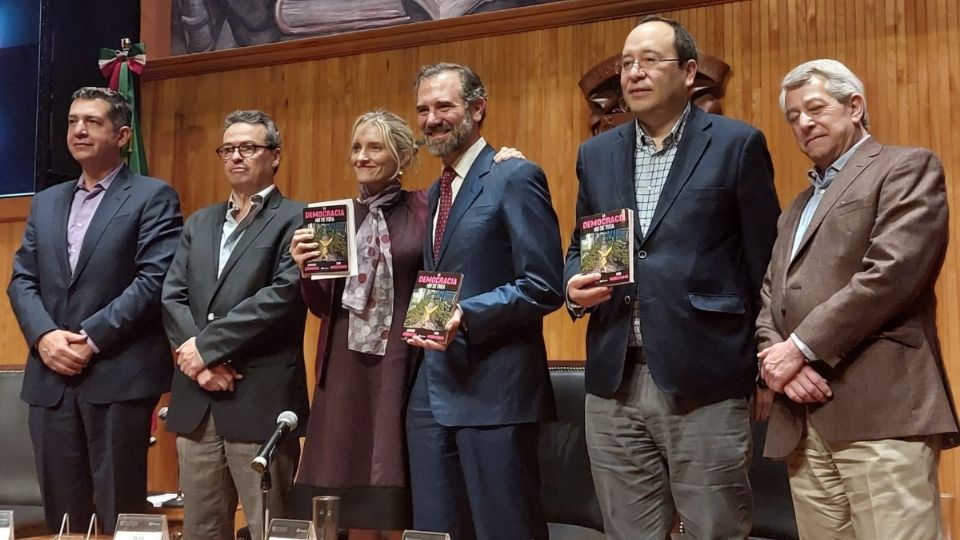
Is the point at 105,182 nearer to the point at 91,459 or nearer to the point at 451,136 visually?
the point at 91,459

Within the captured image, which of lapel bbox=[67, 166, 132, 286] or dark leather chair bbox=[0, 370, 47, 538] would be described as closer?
lapel bbox=[67, 166, 132, 286]

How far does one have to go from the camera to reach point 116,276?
3.34 meters

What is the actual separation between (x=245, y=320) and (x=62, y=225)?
0.94 metres

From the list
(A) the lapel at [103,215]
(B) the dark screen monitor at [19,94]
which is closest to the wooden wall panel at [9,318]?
(B) the dark screen monitor at [19,94]

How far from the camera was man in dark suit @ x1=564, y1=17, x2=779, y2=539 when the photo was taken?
2271 mm

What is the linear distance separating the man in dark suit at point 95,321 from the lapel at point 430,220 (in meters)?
1.06

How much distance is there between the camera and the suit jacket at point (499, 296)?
8.43ft

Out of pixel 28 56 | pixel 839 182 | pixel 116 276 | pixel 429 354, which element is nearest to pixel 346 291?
pixel 429 354

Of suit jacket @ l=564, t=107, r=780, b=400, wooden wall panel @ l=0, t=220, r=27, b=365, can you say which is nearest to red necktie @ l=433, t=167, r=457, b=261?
suit jacket @ l=564, t=107, r=780, b=400

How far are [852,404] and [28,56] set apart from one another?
4603 mm

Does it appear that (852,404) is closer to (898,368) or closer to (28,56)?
(898,368)

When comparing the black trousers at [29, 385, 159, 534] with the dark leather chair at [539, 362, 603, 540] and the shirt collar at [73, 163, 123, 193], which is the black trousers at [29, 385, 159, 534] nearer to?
the shirt collar at [73, 163, 123, 193]

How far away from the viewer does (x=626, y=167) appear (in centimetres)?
249

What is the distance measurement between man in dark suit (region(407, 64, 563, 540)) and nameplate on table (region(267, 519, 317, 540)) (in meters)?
0.57
